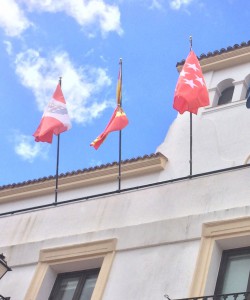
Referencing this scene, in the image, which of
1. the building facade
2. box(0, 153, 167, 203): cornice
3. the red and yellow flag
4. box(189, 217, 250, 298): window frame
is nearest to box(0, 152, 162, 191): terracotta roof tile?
box(0, 153, 167, 203): cornice

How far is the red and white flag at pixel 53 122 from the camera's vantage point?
41.4 ft

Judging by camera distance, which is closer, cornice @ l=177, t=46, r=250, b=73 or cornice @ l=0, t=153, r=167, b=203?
cornice @ l=0, t=153, r=167, b=203

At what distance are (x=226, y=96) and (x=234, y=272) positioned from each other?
23.1ft

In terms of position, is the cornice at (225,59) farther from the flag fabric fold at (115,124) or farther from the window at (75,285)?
the window at (75,285)

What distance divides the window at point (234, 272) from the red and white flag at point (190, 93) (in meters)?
3.43

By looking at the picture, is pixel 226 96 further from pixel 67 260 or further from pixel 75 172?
pixel 67 260

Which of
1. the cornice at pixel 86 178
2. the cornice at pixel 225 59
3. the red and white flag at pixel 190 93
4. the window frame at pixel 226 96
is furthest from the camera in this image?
the cornice at pixel 225 59

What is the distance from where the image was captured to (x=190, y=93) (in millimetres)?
11945

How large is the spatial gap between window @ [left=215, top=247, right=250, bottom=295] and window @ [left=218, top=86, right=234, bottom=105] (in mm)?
6429

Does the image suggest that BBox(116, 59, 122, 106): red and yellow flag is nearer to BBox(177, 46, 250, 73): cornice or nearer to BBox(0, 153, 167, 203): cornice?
BBox(0, 153, 167, 203): cornice

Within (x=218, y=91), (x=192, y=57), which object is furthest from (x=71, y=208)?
(x=218, y=91)

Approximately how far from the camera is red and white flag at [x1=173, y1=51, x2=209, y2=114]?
1186 centimetres

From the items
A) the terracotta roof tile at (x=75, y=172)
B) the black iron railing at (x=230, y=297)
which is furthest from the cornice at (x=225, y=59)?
the black iron railing at (x=230, y=297)

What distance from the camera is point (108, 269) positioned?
9.43m
